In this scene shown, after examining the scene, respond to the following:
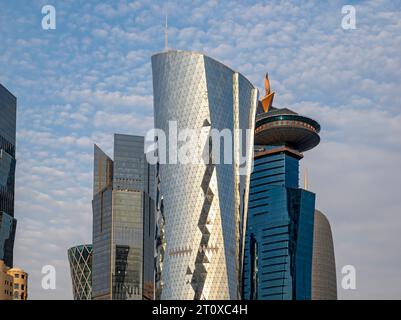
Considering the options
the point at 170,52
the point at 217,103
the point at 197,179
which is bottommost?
the point at 197,179

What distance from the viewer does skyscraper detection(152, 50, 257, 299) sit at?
174 meters

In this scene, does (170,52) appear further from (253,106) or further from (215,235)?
(215,235)

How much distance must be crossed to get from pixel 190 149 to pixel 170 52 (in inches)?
919

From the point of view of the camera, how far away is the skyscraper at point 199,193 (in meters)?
174

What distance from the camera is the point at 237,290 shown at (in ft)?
583

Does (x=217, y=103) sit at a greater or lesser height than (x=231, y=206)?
greater

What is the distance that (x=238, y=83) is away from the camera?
18575cm

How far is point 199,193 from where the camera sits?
570ft
